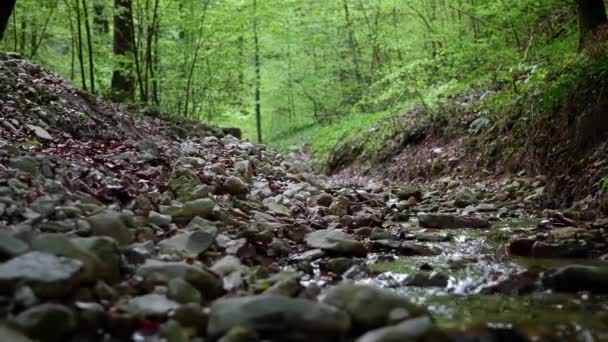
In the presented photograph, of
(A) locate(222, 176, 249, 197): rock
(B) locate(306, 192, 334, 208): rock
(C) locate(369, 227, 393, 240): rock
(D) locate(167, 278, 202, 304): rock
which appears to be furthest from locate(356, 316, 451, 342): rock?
(B) locate(306, 192, 334, 208): rock

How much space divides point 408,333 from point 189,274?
1.04 meters

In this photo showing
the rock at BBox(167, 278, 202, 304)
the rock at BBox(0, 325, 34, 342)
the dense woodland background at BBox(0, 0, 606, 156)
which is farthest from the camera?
the dense woodland background at BBox(0, 0, 606, 156)

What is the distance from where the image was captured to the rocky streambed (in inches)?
78.8

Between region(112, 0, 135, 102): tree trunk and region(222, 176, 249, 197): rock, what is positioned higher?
region(112, 0, 135, 102): tree trunk

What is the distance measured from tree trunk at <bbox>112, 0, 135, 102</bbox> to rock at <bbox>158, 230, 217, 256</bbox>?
6.87 m

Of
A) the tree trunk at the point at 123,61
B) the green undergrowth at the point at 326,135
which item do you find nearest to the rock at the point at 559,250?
the tree trunk at the point at 123,61

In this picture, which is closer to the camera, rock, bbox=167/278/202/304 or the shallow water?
the shallow water

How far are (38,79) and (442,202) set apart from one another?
16.1ft

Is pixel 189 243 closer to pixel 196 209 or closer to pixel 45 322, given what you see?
pixel 196 209

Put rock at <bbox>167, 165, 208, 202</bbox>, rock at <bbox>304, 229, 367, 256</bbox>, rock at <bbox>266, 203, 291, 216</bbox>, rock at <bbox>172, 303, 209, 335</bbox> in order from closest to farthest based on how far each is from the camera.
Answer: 1. rock at <bbox>172, 303, 209, 335</bbox>
2. rock at <bbox>304, 229, 367, 256</bbox>
3. rock at <bbox>167, 165, 208, 202</bbox>
4. rock at <bbox>266, 203, 291, 216</bbox>

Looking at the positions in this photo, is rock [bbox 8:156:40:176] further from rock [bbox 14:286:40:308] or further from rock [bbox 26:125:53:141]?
rock [bbox 14:286:40:308]

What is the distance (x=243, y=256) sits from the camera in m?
3.22

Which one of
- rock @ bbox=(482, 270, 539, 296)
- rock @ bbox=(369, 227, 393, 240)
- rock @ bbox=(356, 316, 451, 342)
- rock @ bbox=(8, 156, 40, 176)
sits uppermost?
rock @ bbox=(8, 156, 40, 176)

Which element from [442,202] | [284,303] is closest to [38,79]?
[442,202]
